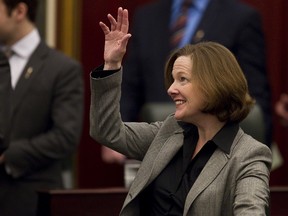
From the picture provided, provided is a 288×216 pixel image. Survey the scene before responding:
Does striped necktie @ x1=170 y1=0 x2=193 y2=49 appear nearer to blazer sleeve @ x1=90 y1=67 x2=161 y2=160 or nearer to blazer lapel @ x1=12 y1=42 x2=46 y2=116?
blazer lapel @ x1=12 y1=42 x2=46 y2=116

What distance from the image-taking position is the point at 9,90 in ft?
20.2

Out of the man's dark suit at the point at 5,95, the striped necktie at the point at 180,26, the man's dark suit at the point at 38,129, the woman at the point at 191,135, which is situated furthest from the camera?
the striped necktie at the point at 180,26

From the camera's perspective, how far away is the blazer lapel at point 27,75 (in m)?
6.46

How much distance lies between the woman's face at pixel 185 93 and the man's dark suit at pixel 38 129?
1.77 meters

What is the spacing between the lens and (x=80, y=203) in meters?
5.51

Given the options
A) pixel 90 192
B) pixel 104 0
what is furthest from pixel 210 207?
pixel 104 0

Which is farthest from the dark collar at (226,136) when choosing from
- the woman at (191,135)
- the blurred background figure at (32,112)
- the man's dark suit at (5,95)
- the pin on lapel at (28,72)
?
the pin on lapel at (28,72)

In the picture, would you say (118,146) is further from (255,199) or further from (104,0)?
(104,0)

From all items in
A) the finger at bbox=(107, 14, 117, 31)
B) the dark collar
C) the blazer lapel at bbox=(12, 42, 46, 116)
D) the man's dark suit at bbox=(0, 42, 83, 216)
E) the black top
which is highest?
the finger at bbox=(107, 14, 117, 31)

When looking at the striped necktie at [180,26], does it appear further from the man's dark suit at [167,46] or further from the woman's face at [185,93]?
the woman's face at [185,93]

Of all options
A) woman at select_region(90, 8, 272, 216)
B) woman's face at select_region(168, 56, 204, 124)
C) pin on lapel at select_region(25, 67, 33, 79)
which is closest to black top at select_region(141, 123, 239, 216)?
woman at select_region(90, 8, 272, 216)

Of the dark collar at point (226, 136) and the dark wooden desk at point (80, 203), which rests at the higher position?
the dark collar at point (226, 136)

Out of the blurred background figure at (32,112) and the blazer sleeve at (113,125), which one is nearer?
the blazer sleeve at (113,125)

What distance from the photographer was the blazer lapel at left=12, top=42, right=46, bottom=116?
21.2ft
